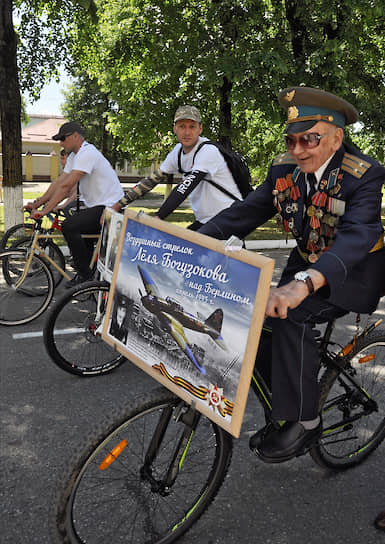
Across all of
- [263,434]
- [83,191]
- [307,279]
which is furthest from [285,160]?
[83,191]

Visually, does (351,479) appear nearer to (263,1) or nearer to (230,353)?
(230,353)

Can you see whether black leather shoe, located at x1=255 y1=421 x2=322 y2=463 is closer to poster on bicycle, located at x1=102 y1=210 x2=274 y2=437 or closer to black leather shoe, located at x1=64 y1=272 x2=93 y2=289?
poster on bicycle, located at x1=102 y1=210 x2=274 y2=437

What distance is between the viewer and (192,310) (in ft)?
6.77

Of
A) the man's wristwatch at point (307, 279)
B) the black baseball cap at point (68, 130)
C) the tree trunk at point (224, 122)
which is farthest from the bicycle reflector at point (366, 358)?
the tree trunk at point (224, 122)

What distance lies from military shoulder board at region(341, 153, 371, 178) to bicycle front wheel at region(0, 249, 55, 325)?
373 centimetres

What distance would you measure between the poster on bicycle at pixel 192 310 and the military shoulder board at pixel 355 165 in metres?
0.81

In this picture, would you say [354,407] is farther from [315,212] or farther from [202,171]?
[202,171]

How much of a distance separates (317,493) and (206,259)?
5.66ft

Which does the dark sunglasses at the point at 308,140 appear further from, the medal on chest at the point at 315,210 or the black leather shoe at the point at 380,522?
the black leather shoe at the point at 380,522

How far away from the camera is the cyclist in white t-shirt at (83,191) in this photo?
5117 millimetres

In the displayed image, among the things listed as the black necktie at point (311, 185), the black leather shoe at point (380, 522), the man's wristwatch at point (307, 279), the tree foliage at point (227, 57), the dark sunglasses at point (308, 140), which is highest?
the tree foliage at point (227, 57)

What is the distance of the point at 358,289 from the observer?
2.43m

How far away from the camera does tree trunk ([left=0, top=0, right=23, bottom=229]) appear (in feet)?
31.9

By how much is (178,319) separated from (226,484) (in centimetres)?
136
